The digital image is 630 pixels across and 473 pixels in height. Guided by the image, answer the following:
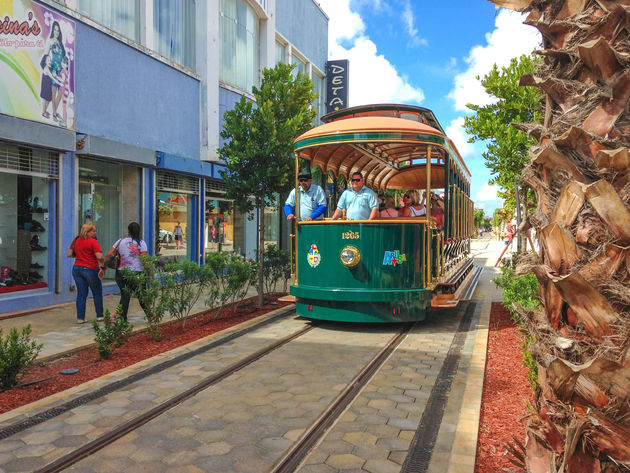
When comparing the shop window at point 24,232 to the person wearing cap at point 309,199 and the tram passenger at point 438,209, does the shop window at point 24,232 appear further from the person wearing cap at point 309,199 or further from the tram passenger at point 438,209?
the tram passenger at point 438,209

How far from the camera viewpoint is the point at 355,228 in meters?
7.80

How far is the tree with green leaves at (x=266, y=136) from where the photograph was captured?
984cm

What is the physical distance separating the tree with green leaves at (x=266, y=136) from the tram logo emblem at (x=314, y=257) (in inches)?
85.7

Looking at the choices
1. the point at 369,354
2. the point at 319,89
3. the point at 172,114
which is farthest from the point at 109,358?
the point at 319,89

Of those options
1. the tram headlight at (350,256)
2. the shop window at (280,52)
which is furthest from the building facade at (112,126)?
the tram headlight at (350,256)

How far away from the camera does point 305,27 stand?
75.5 ft

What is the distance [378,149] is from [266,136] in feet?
7.08

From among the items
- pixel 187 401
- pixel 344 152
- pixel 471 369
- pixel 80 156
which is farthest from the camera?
pixel 80 156

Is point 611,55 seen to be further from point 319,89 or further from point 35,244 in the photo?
point 319,89

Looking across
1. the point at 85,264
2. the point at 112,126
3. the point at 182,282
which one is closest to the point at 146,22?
the point at 112,126

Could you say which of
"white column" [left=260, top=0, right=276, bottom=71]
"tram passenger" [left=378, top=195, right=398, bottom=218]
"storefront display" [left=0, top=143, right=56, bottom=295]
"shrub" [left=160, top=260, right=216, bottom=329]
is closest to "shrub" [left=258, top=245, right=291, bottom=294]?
"shrub" [left=160, top=260, right=216, bottom=329]

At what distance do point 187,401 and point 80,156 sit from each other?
7762mm

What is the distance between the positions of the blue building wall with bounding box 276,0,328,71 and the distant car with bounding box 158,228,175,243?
401 inches

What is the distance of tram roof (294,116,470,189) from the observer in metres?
7.93
